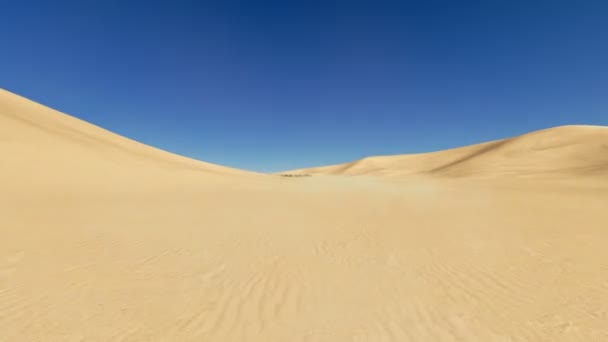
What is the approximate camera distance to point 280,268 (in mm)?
4996

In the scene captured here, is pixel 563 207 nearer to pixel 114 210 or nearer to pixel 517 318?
pixel 517 318

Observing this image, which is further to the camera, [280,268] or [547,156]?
[547,156]

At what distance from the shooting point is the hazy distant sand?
3.27 meters

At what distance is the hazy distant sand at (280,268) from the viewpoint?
3.27m

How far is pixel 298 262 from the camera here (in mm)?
5312

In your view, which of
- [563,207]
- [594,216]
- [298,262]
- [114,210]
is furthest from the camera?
[563,207]

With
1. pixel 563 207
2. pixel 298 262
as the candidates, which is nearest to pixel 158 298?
pixel 298 262

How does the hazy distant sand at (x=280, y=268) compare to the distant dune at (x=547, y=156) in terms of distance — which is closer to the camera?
the hazy distant sand at (x=280, y=268)

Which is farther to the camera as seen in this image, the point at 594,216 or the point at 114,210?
the point at 594,216

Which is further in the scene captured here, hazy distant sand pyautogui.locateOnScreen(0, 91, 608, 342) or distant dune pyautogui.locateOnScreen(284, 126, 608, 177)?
distant dune pyautogui.locateOnScreen(284, 126, 608, 177)

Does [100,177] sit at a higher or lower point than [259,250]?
higher

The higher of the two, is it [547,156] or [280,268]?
[547,156]

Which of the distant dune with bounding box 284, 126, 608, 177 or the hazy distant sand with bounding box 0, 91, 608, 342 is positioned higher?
the distant dune with bounding box 284, 126, 608, 177

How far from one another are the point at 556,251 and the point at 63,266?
1070 cm
